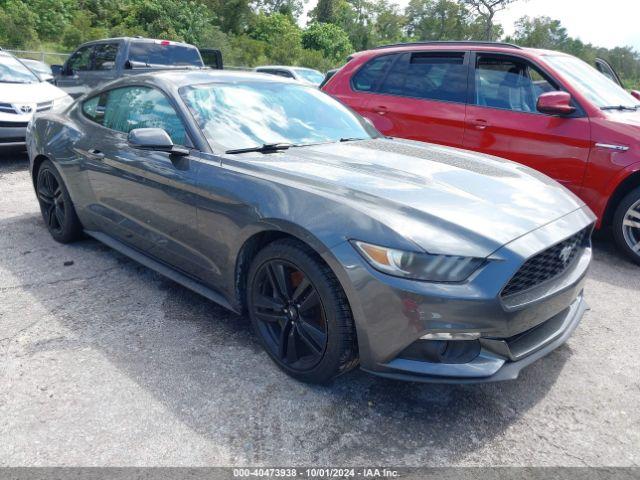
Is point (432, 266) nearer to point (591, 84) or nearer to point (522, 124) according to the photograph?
point (522, 124)

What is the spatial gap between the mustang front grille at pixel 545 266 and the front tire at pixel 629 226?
6.81 feet

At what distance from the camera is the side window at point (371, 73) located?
5.84 meters

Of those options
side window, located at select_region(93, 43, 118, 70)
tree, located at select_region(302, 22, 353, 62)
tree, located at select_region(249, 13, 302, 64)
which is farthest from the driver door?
tree, located at select_region(302, 22, 353, 62)

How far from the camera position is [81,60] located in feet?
32.2

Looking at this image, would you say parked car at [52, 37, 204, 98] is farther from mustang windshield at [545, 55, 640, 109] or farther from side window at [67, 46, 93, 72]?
mustang windshield at [545, 55, 640, 109]

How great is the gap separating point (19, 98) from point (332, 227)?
22.8 ft

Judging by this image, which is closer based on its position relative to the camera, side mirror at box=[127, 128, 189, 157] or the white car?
side mirror at box=[127, 128, 189, 157]

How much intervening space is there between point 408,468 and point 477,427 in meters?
0.44

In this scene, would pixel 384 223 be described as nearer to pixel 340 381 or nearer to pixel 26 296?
pixel 340 381

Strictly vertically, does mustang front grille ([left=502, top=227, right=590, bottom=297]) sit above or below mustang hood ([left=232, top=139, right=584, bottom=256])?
below

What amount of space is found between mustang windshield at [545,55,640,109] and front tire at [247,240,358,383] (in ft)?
11.8

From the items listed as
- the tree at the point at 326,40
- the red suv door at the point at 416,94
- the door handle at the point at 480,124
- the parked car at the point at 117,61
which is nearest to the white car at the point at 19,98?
the parked car at the point at 117,61

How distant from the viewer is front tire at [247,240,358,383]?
229 cm

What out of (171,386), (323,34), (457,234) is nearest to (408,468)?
(457,234)
